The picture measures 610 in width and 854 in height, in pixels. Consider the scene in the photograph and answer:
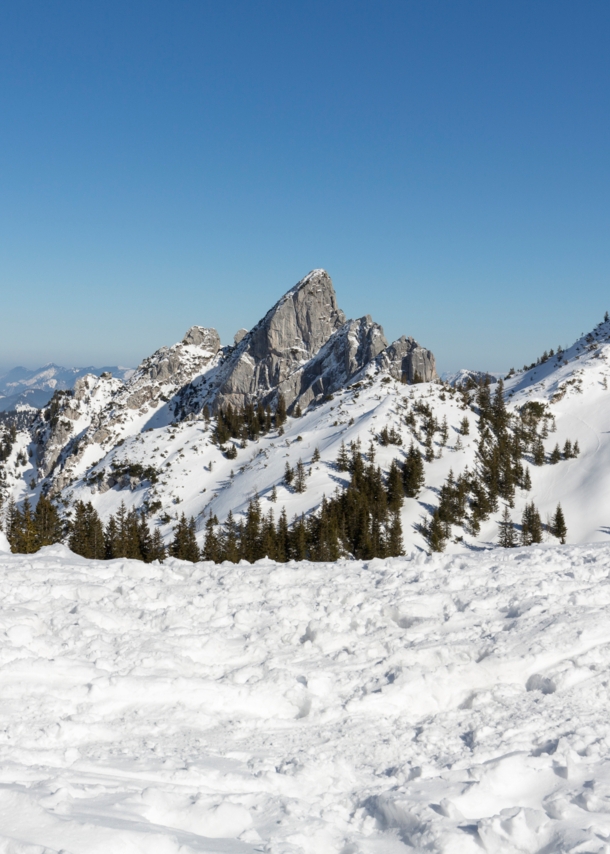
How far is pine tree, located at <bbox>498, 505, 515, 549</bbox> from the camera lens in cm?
6032

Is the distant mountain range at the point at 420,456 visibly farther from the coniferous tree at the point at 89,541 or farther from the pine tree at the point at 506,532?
the coniferous tree at the point at 89,541

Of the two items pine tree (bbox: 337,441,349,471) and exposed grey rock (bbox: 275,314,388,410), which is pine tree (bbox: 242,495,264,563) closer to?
pine tree (bbox: 337,441,349,471)

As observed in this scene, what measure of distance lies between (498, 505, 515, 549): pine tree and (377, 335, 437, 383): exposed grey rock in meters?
109

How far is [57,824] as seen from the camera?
542 cm

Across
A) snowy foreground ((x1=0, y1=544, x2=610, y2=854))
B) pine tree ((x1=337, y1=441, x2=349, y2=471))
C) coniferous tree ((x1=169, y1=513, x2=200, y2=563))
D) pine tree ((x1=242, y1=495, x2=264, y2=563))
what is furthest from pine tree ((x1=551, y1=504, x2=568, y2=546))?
snowy foreground ((x1=0, y1=544, x2=610, y2=854))

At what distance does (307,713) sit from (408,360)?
175 m

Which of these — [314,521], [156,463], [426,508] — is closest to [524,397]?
[426,508]

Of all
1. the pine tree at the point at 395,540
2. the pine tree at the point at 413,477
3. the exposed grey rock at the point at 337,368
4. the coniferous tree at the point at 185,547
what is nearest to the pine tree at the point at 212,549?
the coniferous tree at the point at 185,547

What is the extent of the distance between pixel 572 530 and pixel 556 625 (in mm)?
63815

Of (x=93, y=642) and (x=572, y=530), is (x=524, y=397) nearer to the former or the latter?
(x=572, y=530)

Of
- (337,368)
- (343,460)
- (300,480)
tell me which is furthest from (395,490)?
(337,368)

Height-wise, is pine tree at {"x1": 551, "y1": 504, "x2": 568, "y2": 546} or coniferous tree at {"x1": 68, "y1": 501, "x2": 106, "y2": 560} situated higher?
coniferous tree at {"x1": 68, "y1": 501, "x2": 106, "y2": 560}

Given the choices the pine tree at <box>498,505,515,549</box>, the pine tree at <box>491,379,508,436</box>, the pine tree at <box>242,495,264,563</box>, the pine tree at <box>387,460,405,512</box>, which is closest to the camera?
the pine tree at <box>242,495,264,563</box>

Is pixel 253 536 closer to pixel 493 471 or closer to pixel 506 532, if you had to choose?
pixel 506 532
